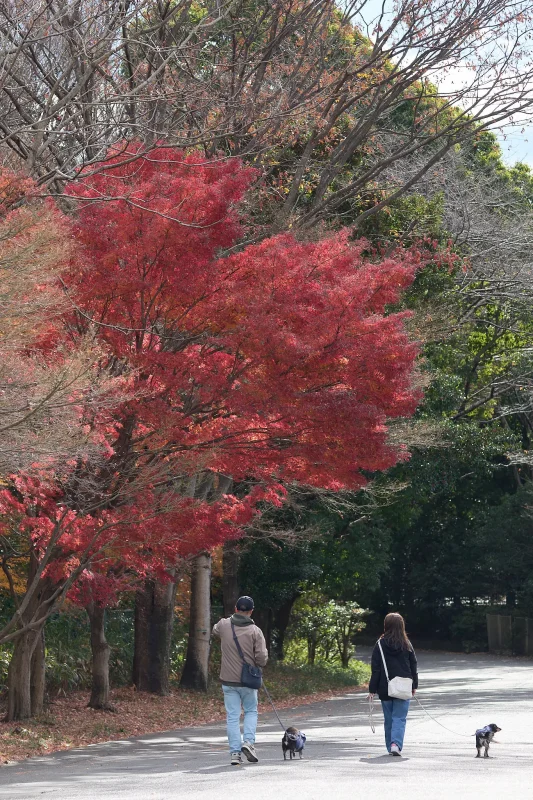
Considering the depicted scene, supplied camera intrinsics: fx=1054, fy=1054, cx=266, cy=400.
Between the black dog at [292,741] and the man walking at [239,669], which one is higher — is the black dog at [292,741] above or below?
below

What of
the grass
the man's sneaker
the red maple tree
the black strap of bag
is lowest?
the grass

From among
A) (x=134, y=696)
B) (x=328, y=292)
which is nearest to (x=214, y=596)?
(x=134, y=696)

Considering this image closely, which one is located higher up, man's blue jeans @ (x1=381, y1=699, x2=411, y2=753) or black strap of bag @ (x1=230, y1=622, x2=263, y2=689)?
black strap of bag @ (x1=230, y1=622, x2=263, y2=689)

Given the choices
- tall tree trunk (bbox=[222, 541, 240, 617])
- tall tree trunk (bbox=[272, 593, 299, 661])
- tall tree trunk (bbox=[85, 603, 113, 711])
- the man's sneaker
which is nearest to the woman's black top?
the man's sneaker

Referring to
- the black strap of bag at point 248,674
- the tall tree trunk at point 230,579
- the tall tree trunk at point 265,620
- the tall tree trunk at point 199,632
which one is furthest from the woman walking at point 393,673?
the tall tree trunk at point 265,620

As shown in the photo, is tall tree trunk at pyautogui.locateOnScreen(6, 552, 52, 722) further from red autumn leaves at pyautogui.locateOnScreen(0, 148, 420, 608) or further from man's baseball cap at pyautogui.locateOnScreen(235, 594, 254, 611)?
man's baseball cap at pyautogui.locateOnScreen(235, 594, 254, 611)

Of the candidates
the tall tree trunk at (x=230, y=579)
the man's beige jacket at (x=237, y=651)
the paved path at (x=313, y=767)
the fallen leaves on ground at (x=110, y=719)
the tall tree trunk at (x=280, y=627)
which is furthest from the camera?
the tall tree trunk at (x=280, y=627)

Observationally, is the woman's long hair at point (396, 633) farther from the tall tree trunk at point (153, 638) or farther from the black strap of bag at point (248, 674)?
Result: the tall tree trunk at point (153, 638)

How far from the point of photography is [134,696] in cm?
2002

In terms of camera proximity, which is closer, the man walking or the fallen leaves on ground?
the man walking

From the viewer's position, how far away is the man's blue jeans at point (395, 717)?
10570 millimetres

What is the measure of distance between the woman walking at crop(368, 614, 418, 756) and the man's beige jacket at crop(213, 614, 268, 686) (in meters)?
1.16

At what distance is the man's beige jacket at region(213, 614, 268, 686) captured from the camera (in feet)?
34.3

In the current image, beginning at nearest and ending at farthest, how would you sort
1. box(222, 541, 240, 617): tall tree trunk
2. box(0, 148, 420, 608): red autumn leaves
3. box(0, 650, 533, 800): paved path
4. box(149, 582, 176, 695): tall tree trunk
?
box(0, 650, 533, 800): paved path < box(0, 148, 420, 608): red autumn leaves < box(149, 582, 176, 695): tall tree trunk < box(222, 541, 240, 617): tall tree trunk
